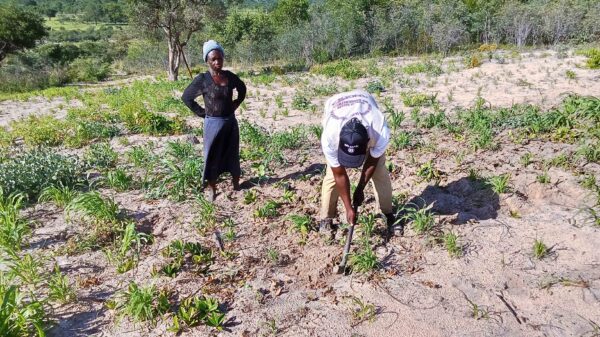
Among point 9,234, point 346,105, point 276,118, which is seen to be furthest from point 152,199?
point 276,118

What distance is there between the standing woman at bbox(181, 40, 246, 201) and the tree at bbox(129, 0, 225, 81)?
1236cm

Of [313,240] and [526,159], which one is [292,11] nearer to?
[526,159]

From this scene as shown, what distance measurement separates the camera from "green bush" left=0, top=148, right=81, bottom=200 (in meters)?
4.24

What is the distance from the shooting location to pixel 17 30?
2188 cm

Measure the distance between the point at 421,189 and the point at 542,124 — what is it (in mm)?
2341

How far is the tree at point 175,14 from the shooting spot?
15438 millimetres

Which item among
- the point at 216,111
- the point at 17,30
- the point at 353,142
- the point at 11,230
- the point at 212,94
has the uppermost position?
the point at 17,30

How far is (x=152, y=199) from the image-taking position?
13.8 ft

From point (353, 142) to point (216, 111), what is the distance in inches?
75.6

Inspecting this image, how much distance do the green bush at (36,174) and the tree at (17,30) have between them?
74.2 ft

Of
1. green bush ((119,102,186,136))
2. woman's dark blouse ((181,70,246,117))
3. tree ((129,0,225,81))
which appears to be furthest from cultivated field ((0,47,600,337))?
tree ((129,0,225,81))

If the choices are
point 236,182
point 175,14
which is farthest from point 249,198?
point 175,14

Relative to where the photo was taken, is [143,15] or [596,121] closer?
[596,121]

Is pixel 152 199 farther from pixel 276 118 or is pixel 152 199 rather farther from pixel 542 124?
pixel 542 124
